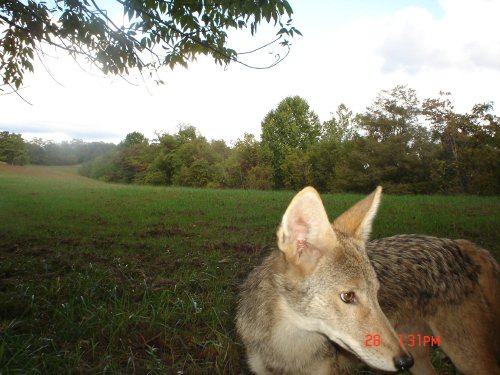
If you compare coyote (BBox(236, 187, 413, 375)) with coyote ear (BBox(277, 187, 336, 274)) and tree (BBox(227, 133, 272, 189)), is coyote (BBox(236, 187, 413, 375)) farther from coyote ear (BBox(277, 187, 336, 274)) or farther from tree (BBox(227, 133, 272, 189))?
tree (BBox(227, 133, 272, 189))

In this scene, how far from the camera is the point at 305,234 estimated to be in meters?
2.85

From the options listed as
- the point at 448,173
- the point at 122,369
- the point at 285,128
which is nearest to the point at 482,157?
the point at 448,173

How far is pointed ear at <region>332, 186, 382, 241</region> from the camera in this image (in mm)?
3070

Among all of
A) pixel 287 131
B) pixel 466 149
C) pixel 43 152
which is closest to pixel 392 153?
A: pixel 466 149

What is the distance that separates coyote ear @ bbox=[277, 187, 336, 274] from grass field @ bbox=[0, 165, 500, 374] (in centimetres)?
147

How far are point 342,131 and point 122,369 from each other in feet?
185

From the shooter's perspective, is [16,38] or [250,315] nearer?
[250,315]

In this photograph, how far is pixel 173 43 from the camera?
6352 millimetres

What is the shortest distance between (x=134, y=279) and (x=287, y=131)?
158 feet

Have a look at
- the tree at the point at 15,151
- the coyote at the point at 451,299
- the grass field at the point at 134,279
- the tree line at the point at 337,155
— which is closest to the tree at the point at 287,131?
the tree line at the point at 337,155

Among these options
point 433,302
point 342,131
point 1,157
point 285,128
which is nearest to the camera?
point 433,302

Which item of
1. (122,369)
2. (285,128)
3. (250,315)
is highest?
(285,128)

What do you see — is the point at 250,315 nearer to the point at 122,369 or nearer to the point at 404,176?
the point at 122,369

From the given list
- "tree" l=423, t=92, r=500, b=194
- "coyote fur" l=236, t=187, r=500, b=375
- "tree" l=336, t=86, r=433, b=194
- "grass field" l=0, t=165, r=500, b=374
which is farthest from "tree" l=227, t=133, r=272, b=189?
"coyote fur" l=236, t=187, r=500, b=375
